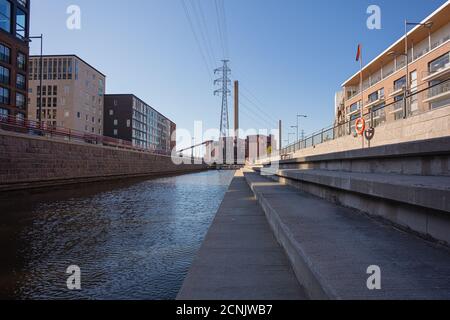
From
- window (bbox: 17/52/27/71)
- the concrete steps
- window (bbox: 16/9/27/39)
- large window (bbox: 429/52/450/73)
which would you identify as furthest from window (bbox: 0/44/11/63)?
large window (bbox: 429/52/450/73)

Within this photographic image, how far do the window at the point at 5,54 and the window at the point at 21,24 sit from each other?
2607 millimetres

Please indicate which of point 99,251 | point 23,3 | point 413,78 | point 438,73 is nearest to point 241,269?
point 99,251

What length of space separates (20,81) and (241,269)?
48869 mm

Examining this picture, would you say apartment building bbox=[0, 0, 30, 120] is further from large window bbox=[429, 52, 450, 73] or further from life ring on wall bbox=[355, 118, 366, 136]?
large window bbox=[429, 52, 450, 73]

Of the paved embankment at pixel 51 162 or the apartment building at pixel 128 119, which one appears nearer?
the paved embankment at pixel 51 162

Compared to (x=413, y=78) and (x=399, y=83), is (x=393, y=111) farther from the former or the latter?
(x=399, y=83)

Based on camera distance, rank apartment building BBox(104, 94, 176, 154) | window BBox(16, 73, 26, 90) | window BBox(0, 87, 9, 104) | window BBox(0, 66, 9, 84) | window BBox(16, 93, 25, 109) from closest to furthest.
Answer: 1. window BBox(0, 66, 9, 84)
2. window BBox(0, 87, 9, 104)
3. window BBox(16, 73, 26, 90)
4. window BBox(16, 93, 25, 109)
5. apartment building BBox(104, 94, 176, 154)

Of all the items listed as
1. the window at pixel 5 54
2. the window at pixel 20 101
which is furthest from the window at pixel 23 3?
the window at pixel 20 101

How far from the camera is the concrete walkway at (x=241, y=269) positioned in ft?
9.39

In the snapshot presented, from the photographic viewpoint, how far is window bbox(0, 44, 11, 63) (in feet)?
124

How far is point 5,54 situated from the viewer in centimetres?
3869

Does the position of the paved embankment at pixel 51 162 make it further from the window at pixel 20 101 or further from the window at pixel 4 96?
the window at pixel 20 101

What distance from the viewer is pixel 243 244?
4605 millimetres

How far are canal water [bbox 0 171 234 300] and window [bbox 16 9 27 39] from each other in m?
40.1
